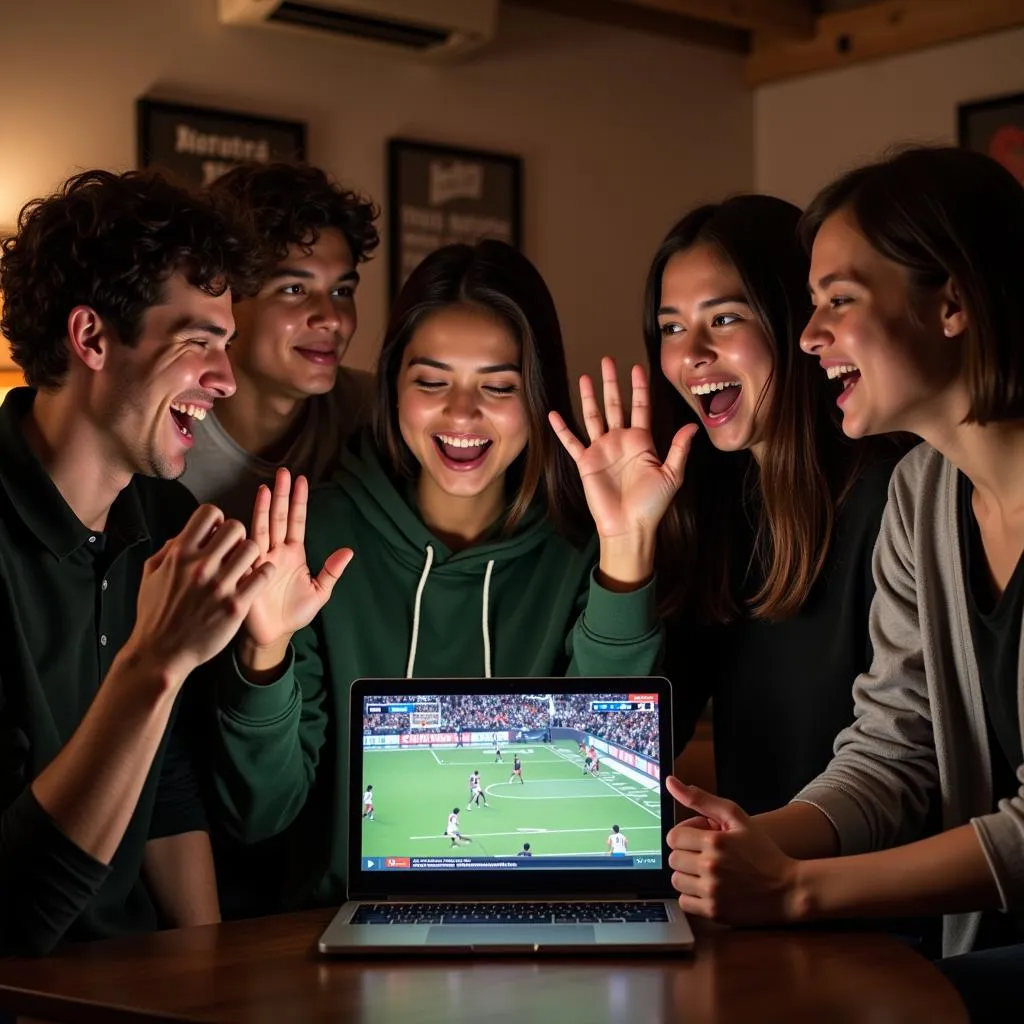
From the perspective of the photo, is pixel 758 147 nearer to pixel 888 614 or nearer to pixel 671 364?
pixel 671 364

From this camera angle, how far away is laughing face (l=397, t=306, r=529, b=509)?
2.25m

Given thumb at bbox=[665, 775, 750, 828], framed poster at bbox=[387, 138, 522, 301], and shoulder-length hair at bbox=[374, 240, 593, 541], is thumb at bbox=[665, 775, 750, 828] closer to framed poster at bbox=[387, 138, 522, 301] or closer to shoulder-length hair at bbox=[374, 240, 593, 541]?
shoulder-length hair at bbox=[374, 240, 593, 541]

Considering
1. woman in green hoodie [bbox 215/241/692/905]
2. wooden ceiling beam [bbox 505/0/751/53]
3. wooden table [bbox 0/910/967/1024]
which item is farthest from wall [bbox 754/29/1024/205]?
wooden table [bbox 0/910/967/1024]

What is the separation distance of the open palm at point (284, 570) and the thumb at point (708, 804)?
1.80 feet

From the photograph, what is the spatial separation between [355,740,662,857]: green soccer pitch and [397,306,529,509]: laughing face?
643 millimetres

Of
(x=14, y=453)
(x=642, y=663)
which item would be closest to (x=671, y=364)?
(x=642, y=663)

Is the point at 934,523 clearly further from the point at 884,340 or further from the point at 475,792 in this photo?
the point at 475,792

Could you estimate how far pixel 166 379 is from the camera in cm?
201

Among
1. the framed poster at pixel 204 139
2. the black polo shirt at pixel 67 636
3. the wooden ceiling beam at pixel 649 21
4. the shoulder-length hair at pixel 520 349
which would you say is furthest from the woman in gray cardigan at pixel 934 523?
the wooden ceiling beam at pixel 649 21

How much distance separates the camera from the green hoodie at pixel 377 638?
77.0 inches

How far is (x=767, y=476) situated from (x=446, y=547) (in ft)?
1.65

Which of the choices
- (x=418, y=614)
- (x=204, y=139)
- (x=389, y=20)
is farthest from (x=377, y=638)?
(x=389, y=20)

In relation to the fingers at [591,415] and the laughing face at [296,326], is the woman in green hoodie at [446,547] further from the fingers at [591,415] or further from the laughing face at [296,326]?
the laughing face at [296,326]

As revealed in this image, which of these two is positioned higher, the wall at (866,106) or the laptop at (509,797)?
the wall at (866,106)
